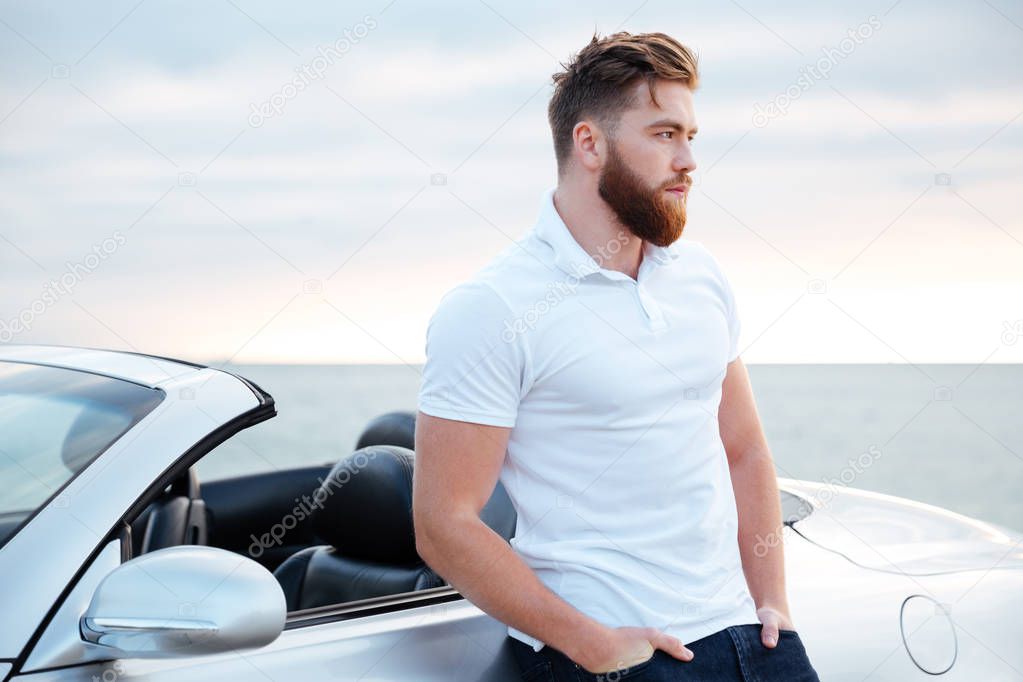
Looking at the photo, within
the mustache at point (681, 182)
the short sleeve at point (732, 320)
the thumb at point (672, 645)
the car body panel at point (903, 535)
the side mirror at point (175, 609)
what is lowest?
the thumb at point (672, 645)

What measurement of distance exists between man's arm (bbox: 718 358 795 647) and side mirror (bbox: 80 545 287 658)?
1019 mm

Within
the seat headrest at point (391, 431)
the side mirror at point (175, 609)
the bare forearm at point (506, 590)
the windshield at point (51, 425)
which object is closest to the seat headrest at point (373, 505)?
the seat headrest at point (391, 431)

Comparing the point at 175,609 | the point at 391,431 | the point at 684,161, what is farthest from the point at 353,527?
the point at 684,161

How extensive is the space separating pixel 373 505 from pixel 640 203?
0.83 meters

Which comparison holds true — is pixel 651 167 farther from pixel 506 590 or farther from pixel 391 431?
pixel 391 431

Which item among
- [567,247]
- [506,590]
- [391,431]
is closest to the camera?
[506,590]

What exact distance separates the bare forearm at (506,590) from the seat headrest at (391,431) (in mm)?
806

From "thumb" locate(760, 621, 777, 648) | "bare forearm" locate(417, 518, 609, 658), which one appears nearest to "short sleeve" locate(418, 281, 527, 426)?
"bare forearm" locate(417, 518, 609, 658)

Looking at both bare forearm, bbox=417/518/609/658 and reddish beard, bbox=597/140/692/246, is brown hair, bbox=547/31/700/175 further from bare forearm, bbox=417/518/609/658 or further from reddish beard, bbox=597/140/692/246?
bare forearm, bbox=417/518/609/658

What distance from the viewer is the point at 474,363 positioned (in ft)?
5.81

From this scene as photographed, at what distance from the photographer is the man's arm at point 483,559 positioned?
1.72 m

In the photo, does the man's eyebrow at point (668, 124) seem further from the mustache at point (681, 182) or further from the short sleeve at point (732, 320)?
the short sleeve at point (732, 320)

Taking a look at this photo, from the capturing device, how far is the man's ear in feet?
6.79

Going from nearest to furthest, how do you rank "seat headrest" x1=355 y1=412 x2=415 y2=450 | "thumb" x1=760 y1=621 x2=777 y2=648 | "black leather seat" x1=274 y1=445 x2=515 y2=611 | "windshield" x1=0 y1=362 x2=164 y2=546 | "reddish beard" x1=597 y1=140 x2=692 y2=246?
"windshield" x1=0 y1=362 x2=164 y2=546 < "thumb" x1=760 y1=621 x2=777 y2=648 < "reddish beard" x1=597 y1=140 x2=692 y2=246 < "black leather seat" x1=274 y1=445 x2=515 y2=611 < "seat headrest" x1=355 y1=412 x2=415 y2=450
